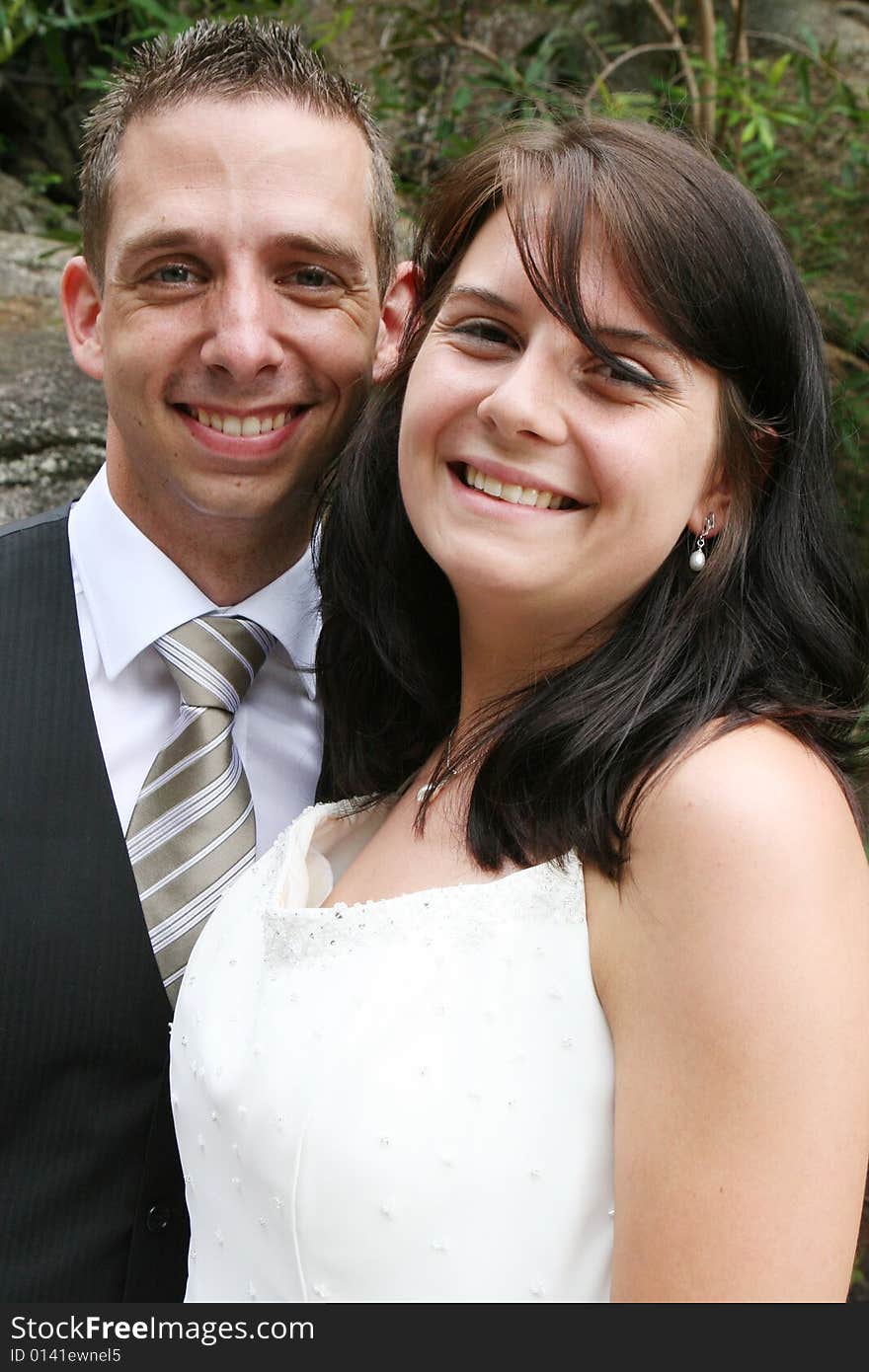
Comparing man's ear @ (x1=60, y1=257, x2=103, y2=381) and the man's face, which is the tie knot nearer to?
the man's face

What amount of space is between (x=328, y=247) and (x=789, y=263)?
34.5 inches

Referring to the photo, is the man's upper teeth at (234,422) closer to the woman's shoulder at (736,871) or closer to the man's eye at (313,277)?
the man's eye at (313,277)

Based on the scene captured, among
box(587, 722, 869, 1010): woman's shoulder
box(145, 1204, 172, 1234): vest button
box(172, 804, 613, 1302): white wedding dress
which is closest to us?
box(587, 722, 869, 1010): woman's shoulder

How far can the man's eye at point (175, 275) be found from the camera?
214cm

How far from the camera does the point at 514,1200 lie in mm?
1344

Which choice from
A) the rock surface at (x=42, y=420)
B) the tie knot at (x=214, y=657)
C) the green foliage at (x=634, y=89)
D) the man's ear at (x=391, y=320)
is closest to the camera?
the tie knot at (x=214, y=657)

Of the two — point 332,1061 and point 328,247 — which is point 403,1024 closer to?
point 332,1061

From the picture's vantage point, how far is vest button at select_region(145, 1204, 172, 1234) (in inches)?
72.3

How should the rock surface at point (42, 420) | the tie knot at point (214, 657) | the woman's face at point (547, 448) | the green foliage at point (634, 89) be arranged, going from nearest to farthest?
the woman's face at point (547, 448), the tie knot at point (214, 657), the rock surface at point (42, 420), the green foliage at point (634, 89)

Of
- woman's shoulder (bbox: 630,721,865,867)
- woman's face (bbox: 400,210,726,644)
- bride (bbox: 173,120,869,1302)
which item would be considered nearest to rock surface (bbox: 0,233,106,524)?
bride (bbox: 173,120,869,1302)

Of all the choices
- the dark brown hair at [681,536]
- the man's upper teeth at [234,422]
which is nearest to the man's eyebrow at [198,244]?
the man's upper teeth at [234,422]

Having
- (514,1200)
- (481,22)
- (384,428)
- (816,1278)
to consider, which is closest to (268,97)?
(384,428)

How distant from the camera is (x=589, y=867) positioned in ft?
4.62

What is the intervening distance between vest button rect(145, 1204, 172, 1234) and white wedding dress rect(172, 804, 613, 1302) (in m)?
0.34
